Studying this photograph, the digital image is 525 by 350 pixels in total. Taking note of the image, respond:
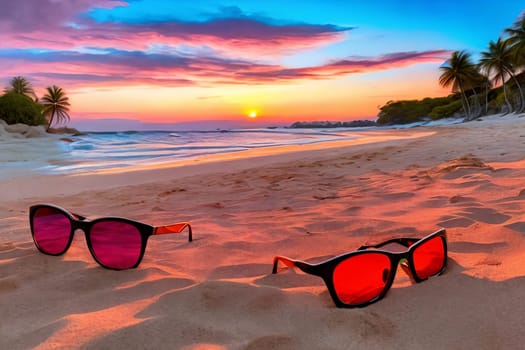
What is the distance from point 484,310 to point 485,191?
199cm

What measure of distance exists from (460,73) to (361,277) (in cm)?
4736

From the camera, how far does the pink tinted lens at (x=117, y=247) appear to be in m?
1.63

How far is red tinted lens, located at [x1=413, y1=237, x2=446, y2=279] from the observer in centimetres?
134

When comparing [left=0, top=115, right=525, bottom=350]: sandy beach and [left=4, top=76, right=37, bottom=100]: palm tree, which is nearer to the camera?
[left=0, top=115, right=525, bottom=350]: sandy beach

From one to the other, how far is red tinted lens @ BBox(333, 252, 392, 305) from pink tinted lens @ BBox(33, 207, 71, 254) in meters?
1.30

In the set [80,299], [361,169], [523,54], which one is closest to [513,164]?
[361,169]

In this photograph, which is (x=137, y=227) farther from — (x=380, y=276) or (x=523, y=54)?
(x=523, y=54)

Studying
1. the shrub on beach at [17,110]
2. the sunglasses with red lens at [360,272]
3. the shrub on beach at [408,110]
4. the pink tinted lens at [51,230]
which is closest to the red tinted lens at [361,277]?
the sunglasses with red lens at [360,272]

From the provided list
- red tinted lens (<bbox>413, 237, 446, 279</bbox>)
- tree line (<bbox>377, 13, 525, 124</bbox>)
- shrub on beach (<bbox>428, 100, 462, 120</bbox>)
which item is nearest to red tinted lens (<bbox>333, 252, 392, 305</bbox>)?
red tinted lens (<bbox>413, 237, 446, 279</bbox>)

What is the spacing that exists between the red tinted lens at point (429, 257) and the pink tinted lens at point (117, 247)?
3.83 feet

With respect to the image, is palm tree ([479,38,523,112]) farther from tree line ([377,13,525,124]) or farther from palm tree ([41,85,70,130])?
palm tree ([41,85,70,130])

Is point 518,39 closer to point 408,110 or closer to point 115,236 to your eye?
point 408,110

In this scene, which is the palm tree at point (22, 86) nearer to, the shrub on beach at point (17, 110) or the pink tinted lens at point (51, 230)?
the shrub on beach at point (17, 110)

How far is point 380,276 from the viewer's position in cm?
125
